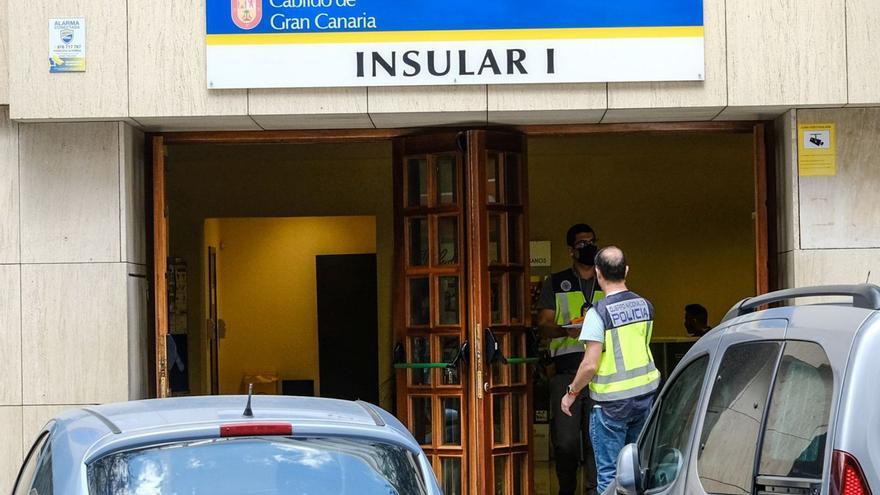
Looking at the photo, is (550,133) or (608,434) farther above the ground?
(550,133)

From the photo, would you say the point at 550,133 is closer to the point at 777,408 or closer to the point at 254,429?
the point at 777,408

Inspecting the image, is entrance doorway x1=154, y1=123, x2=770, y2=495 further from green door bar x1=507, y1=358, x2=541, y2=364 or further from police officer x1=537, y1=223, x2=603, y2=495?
police officer x1=537, y1=223, x2=603, y2=495

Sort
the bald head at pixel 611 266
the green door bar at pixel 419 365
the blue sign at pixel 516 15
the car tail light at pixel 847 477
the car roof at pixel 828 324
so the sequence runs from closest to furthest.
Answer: the car tail light at pixel 847 477 → the car roof at pixel 828 324 → the bald head at pixel 611 266 → the blue sign at pixel 516 15 → the green door bar at pixel 419 365

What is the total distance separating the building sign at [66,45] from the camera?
816 cm

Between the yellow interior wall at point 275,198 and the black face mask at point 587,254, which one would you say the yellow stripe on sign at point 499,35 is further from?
the yellow interior wall at point 275,198

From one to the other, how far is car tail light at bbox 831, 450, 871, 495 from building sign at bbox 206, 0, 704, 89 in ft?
15.8

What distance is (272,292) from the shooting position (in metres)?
14.7

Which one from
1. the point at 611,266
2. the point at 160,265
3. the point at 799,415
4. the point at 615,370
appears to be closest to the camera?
the point at 799,415

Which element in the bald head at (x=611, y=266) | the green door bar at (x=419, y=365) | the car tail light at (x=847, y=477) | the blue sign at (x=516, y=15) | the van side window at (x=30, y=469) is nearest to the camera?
the car tail light at (x=847, y=477)

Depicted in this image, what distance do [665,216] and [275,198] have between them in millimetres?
4395

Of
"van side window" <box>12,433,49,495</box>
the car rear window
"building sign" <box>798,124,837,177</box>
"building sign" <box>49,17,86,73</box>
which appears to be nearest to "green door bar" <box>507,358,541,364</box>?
"building sign" <box>798,124,837,177</box>

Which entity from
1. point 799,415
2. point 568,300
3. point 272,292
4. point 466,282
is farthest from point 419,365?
point 272,292

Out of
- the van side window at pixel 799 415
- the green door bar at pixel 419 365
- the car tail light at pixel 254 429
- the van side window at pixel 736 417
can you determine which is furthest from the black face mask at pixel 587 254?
the car tail light at pixel 254 429

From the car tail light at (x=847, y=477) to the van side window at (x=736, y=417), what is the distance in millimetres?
584
